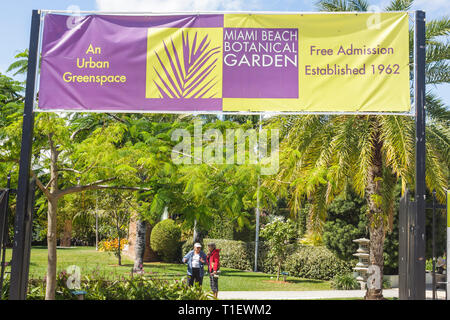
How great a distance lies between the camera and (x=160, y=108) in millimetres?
6637

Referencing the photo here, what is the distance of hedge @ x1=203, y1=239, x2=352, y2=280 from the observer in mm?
22047

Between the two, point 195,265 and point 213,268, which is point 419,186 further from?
point 213,268

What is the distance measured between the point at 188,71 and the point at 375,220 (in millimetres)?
10151

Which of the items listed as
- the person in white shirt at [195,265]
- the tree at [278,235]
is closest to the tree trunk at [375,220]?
the person in white shirt at [195,265]

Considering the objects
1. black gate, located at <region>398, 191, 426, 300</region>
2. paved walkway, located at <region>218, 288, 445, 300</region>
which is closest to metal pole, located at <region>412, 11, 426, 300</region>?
black gate, located at <region>398, 191, 426, 300</region>

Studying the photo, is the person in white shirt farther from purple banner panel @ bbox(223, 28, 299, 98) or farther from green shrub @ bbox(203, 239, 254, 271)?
green shrub @ bbox(203, 239, 254, 271)

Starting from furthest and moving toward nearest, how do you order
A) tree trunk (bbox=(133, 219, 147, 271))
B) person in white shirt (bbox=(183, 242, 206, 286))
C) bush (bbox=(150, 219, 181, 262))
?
bush (bbox=(150, 219, 181, 262)), tree trunk (bbox=(133, 219, 147, 271)), person in white shirt (bbox=(183, 242, 206, 286))

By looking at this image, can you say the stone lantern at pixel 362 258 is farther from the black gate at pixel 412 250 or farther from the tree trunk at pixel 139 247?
the black gate at pixel 412 250

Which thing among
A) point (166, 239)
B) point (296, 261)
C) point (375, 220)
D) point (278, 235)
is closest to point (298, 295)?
point (375, 220)

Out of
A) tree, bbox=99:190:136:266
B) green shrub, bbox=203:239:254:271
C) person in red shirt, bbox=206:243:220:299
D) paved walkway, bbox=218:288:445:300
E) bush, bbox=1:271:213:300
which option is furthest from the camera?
green shrub, bbox=203:239:254:271

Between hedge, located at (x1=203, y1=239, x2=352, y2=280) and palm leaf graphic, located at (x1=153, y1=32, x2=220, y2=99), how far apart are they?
16.8 m

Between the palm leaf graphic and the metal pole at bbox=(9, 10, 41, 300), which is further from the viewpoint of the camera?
the palm leaf graphic

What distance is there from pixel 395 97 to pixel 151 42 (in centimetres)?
345
